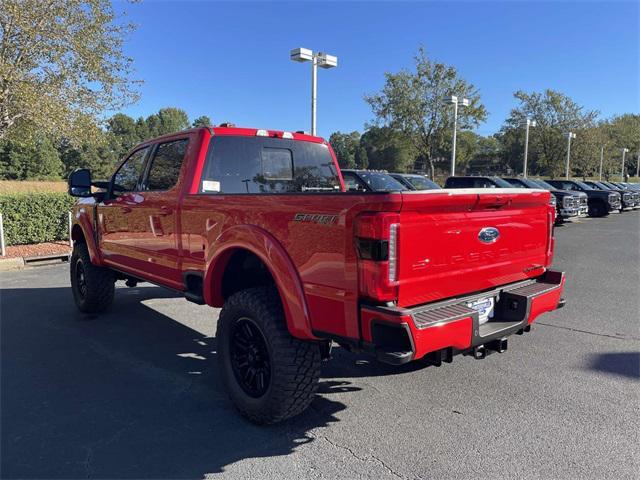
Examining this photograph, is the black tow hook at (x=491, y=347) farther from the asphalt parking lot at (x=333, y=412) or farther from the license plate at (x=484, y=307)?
the asphalt parking lot at (x=333, y=412)

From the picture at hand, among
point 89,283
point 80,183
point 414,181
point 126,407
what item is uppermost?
point 414,181

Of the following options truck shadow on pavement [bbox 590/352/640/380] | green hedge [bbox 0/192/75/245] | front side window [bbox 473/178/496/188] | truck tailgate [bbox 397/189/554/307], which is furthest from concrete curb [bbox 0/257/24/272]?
front side window [bbox 473/178/496/188]

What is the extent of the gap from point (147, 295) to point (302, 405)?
4.80 m

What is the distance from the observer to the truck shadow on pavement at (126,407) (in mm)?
2836

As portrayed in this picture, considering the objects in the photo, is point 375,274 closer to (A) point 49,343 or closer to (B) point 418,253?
(B) point 418,253

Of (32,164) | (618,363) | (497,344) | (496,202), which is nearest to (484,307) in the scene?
(497,344)

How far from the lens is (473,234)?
9.52 feet

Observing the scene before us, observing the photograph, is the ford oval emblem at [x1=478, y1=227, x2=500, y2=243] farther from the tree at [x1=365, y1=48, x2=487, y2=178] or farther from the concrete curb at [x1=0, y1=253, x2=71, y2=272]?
the tree at [x1=365, y1=48, x2=487, y2=178]

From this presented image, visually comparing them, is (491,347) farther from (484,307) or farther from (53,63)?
(53,63)

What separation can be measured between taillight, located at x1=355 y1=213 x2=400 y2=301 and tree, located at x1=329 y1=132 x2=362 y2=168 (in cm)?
7904

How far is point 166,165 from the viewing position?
173 inches

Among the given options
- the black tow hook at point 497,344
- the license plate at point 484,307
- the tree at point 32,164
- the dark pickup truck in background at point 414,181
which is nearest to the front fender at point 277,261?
the license plate at point 484,307

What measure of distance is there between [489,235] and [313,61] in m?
13.0

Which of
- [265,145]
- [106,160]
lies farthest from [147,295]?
[106,160]
